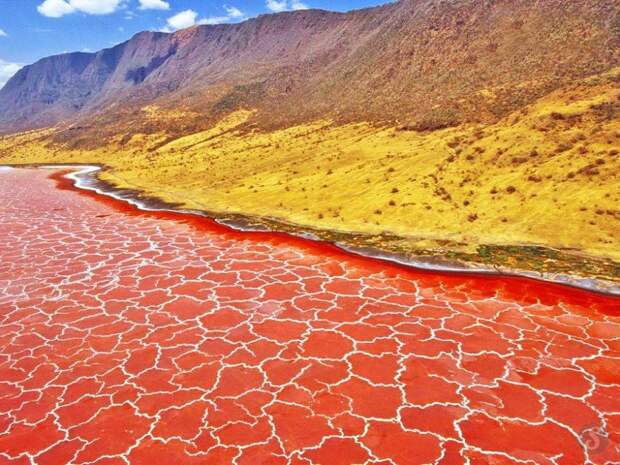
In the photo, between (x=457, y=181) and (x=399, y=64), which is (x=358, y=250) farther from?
(x=399, y=64)

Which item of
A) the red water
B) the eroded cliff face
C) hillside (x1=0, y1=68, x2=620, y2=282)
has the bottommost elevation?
the red water

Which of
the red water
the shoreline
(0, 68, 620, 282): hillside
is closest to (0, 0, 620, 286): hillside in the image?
(0, 68, 620, 282): hillside

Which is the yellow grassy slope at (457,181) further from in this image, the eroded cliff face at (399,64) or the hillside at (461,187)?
the eroded cliff face at (399,64)

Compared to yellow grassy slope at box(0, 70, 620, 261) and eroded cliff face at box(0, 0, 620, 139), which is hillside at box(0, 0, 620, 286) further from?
eroded cliff face at box(0, 0, 620, 139)

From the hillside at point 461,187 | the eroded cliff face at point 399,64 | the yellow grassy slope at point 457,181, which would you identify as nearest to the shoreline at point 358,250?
the hillside at point 461,187

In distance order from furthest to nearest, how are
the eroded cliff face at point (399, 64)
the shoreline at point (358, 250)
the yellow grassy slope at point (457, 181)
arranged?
the eroded cliff face at point (399, 64), the yellow grassy slope at point (457, 181), the shoreline at point (358, 250)

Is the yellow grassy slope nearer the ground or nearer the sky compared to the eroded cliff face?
nearer the ground
